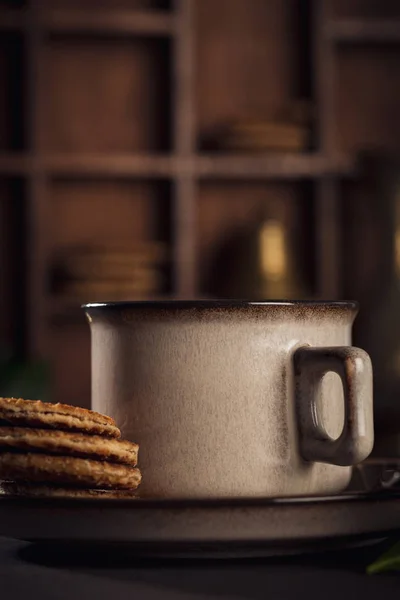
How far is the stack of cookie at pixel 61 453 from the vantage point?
1.44 ft

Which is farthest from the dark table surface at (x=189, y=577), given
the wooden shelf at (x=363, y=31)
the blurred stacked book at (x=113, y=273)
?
the wooden shelf at (x=363, y=31)

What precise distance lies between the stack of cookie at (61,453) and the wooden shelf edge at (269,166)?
2.58 metres

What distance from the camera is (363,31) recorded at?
314 cm

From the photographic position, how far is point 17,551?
0.48 meters

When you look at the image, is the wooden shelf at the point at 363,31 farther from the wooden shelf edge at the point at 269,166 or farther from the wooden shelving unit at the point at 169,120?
the wooden shelf edge at the point at 269,166

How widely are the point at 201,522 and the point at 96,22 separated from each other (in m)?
2.75

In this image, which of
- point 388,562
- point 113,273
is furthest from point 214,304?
point 113,273

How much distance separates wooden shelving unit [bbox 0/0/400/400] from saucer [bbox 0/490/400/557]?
2.54 meters

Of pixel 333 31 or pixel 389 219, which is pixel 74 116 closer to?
pixel 333 31

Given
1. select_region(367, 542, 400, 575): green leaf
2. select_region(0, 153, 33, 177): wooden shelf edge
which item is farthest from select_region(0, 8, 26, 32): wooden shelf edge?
select_region(367, 542, 400, 575): green leaf

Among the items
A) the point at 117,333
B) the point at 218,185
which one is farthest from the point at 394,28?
the point at 117,333

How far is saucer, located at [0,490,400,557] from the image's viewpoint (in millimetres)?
416

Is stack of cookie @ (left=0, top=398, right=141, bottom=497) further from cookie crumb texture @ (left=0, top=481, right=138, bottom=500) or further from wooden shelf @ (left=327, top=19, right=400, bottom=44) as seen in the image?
wooden shelf @ (left=327, top=19, right=400, bottom=44)

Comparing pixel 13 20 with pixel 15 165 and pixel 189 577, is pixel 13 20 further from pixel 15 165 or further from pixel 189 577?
pixel 189 577
